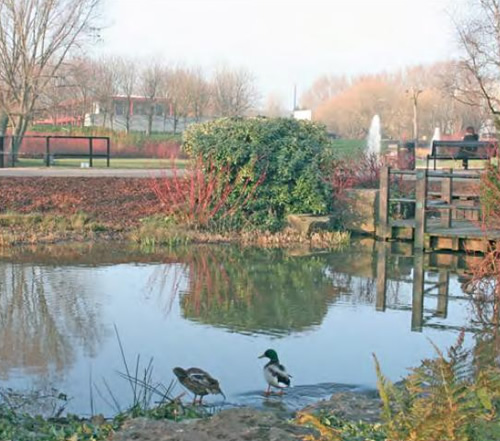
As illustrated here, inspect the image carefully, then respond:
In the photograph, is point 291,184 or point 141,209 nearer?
point 291,184

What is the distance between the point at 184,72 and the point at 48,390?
6638 cm

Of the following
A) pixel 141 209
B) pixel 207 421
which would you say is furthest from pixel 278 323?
pixel 141 209

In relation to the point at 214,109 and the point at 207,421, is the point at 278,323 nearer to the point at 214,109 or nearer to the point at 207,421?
the point at 207,421

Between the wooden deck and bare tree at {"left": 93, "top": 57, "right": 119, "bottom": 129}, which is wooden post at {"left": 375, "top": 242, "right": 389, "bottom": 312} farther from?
bare tree at {"left": 93, "top": 57, "right": 119, "bottom": 129}

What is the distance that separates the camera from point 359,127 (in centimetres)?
9525

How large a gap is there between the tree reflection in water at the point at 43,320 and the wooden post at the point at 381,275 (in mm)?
3941

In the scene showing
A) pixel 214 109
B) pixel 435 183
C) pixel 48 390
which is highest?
pixel 214 109

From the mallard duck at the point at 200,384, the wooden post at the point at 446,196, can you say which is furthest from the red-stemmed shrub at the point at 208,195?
the mallard duck at the point at 200,384

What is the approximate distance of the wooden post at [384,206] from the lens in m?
18.3

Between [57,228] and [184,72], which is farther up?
[184,72]

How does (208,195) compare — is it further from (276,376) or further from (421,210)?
(276,376)

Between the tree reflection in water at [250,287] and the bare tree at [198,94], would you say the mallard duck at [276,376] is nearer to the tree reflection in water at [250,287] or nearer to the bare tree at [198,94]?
the tree reflection in water at [250,287]

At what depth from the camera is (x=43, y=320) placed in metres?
10.4

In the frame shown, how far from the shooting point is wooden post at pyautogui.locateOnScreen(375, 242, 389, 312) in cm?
1215
